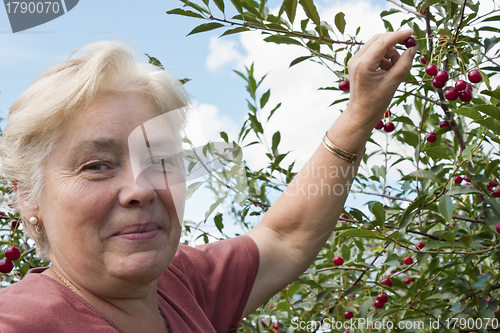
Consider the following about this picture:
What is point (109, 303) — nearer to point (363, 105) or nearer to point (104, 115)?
point (104, 115)

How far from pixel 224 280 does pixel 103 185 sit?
575 millimetres

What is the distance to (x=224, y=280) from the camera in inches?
51.7

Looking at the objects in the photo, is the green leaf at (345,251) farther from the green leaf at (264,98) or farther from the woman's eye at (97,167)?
the woman's eye at (97,167)

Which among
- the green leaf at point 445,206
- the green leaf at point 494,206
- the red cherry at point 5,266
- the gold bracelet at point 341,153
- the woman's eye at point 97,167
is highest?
the woman's eye at point 97,167

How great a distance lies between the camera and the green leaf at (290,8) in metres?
1.28

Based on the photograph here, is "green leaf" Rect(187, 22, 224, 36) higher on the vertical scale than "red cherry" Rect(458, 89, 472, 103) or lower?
higher

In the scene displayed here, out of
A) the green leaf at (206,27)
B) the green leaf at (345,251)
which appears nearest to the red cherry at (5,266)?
the green leaf at (206,27)

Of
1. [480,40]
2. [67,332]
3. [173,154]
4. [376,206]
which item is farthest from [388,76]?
[67,332]

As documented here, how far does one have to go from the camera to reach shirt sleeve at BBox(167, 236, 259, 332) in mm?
1296

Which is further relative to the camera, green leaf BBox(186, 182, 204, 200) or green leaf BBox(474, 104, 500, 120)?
green leaf BBox(186, 182, 204, 200)

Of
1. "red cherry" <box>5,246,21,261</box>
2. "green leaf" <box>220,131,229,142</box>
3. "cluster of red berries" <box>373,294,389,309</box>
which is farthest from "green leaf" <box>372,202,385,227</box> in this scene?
"red cherry" <box>5,246,21,261</box>

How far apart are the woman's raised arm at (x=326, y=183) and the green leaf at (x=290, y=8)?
1.17 feet

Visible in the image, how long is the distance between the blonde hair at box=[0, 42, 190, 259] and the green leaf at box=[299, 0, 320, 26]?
1.70ft

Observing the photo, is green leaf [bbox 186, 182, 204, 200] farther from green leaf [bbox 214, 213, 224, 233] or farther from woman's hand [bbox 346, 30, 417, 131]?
woman's hand [bbox 346, 30, 417, 131]
